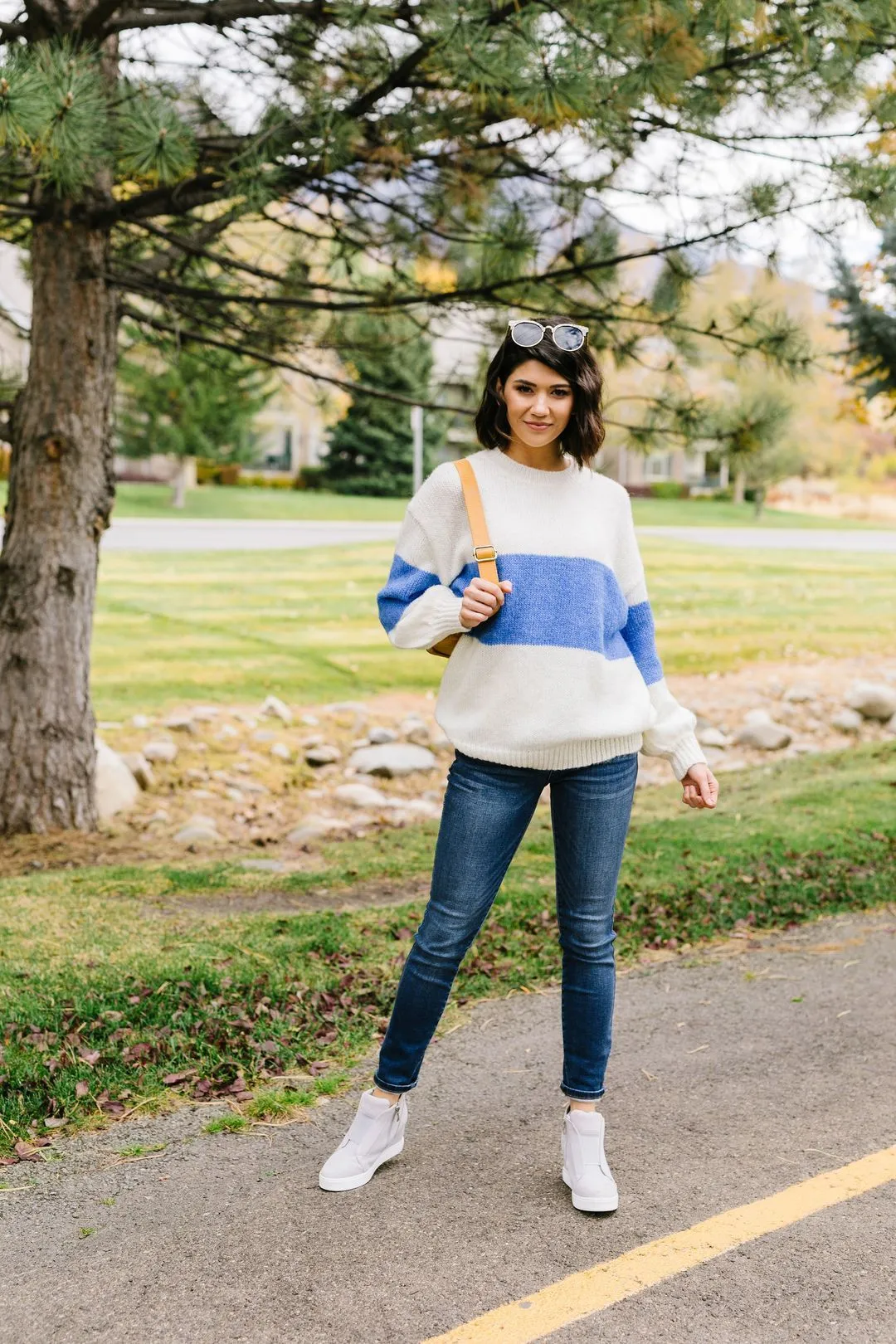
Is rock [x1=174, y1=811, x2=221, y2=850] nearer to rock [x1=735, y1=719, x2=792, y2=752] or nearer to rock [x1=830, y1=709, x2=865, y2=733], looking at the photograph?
rock [x1=735, y1=719, x2=792, y2=752]

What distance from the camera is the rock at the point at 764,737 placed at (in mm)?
10367

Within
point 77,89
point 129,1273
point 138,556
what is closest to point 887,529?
point 138,556

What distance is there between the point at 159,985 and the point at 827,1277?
2140 millimetres

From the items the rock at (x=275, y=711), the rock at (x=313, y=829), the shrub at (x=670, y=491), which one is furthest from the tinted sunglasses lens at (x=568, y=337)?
the shrub at (x=670, y=491)

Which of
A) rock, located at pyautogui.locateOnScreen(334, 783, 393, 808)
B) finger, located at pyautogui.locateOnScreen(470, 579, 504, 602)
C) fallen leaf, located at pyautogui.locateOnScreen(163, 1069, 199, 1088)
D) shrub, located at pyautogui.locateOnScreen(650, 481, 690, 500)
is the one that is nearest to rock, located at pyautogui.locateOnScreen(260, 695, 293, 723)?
rock, located at pyautogui.locateOnScreen(334, 783, 393, 808)

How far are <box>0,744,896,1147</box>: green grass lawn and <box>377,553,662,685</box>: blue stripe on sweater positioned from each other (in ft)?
4.48

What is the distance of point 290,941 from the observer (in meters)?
4.43

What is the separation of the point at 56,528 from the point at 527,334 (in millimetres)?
4225

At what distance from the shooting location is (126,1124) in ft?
10.2

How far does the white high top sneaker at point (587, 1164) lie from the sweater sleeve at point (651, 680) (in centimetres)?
78

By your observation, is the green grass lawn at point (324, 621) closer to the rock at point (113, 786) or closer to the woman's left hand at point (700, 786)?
the rock at point (113, 786)

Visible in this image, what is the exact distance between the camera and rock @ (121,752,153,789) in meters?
8.40

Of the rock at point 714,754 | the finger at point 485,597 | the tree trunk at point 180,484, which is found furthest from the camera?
the tree trunk at point 180,484

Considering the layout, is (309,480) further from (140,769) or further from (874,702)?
(140,769)
